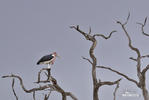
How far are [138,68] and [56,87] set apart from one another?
562mm

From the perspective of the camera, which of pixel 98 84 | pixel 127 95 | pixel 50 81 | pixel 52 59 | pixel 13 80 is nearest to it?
pixel 98 84

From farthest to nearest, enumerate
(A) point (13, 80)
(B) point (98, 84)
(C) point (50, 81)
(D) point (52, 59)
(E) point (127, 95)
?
(E) point (127, 95) → (D) point (52, 59) → (A) point (13, 80) → (C) point (50, 81) → (B) point (98, 84)

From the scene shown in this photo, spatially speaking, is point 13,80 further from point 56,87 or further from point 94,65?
point 94,65

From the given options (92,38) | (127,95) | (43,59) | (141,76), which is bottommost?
(127,95)

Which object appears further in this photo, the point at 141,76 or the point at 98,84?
the point at 141,76

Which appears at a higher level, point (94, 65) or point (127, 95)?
point (94, 65)

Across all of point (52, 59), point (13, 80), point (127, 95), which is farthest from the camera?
point (127, 95)

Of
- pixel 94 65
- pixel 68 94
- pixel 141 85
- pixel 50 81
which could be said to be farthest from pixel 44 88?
pixel 141 85

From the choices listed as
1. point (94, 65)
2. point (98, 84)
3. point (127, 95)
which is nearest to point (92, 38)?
point (94, 65)

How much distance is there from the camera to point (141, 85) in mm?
1647

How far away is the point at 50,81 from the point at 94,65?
28 cm

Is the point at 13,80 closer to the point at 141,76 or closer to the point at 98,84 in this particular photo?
the point at 98,84

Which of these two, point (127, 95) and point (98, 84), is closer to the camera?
point (98, 84)

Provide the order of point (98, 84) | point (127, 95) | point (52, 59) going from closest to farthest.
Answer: point (98, 84) → point (52, 59) → point (127, 95)
